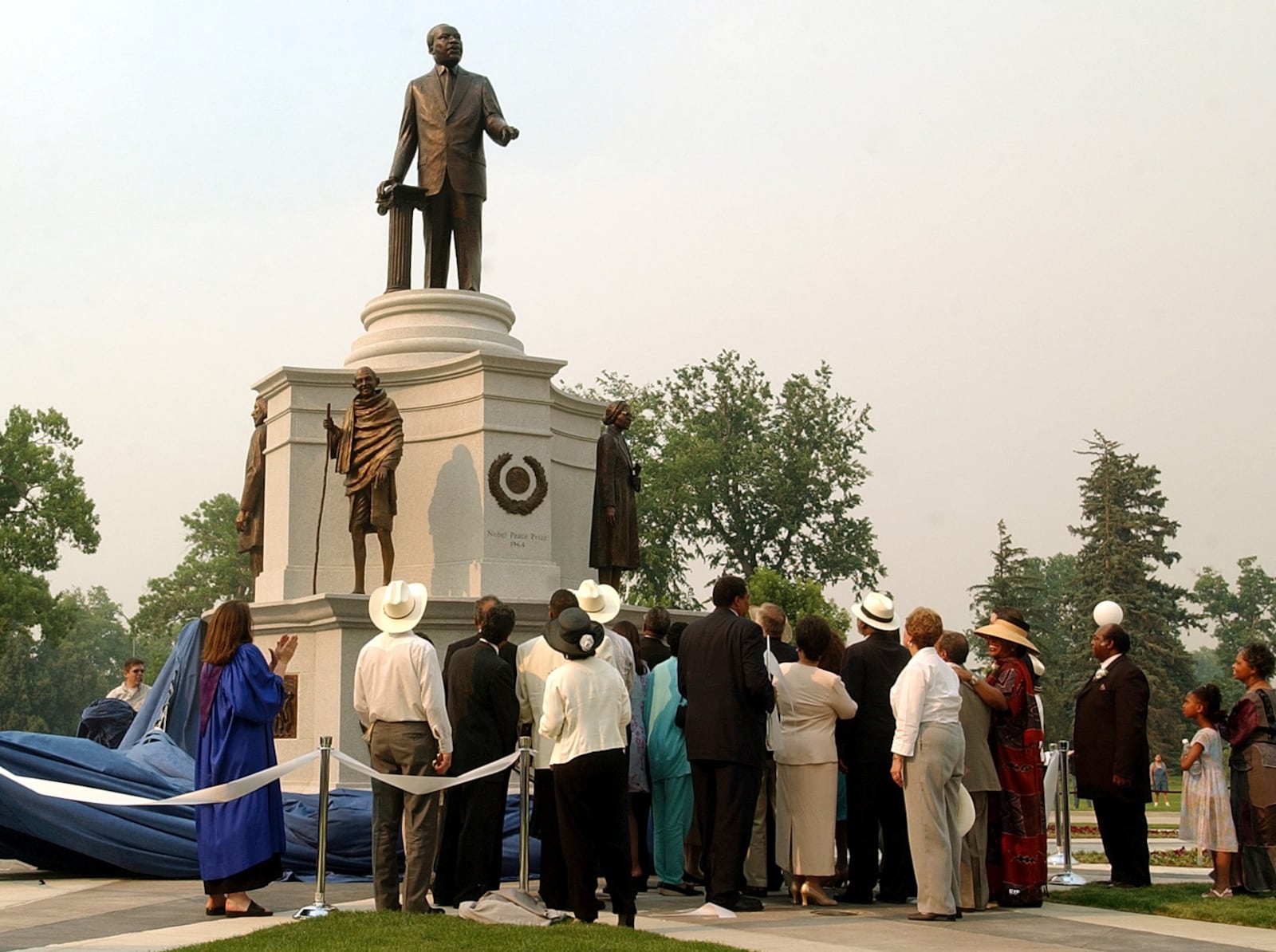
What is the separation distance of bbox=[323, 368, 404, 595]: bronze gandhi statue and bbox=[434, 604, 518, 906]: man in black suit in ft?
20.5

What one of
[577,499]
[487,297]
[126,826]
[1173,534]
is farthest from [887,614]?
[1173,534]

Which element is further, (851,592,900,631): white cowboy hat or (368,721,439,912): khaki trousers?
(851,592,900,631): white cowboy hat

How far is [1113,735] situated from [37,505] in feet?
144

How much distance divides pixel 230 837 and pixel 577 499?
8.86 metres

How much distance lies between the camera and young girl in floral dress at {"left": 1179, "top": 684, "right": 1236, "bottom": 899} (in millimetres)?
9938

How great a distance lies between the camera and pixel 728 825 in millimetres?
8594

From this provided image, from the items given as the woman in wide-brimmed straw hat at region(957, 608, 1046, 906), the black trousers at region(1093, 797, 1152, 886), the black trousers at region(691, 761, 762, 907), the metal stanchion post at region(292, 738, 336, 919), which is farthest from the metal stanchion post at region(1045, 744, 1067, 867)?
the metal stanchion post at region(292, 738, 336, 919)

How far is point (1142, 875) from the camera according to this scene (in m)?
10.6

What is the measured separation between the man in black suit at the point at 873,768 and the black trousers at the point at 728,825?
102 centimetres

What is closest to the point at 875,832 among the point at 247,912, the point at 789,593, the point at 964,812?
the point at 964,812

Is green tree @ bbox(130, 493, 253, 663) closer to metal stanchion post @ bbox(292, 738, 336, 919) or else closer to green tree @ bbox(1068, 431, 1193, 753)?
green tree @ bbox(1068, 431, 1193, 753)

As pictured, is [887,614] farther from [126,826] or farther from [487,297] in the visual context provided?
[487,297]

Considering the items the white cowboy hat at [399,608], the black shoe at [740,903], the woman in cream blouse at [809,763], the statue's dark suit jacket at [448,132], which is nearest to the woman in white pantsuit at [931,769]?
the woman in cream blouse at [809,763]

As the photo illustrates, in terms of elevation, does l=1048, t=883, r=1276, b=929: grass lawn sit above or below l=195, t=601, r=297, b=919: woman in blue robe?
below
